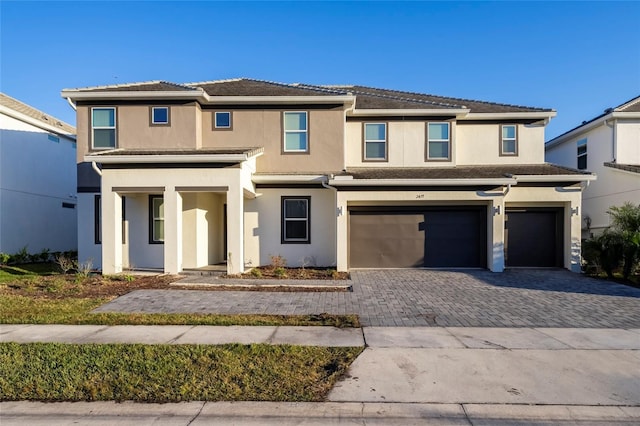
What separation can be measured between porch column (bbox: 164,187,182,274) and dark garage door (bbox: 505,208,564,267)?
1162 cm

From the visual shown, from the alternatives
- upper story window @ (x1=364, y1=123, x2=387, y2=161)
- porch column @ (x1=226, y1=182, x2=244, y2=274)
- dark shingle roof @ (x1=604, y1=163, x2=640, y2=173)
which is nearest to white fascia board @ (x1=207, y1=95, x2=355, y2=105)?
upper story window @ (x1=364, y1=123, x2=387, y2=161)

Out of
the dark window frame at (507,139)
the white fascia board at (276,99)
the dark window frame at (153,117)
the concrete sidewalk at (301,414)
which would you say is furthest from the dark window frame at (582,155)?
the dark window frame at (153,117)

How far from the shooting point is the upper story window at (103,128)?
534 inches

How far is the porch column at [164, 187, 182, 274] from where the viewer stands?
464 inches

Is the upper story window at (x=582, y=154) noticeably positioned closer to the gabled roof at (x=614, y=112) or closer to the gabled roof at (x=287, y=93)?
the gabled roof at (x=614, y=112)

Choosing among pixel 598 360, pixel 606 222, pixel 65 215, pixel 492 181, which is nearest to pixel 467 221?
pixel 492 181

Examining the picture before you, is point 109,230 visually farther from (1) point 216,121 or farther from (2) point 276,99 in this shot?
(2) point 276,99

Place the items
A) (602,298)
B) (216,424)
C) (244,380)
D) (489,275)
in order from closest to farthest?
(216,424), (244,380), (602,298), (489,275)

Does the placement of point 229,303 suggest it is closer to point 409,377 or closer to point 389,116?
point 409,377

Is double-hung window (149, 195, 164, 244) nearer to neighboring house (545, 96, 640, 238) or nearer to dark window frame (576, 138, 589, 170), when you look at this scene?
neighboring house (545, 96, 640, 238)

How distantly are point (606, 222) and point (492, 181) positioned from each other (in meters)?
7.07

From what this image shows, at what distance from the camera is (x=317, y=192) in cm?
1403

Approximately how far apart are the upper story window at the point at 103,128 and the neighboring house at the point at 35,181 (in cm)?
577

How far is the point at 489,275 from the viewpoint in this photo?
12.2 meters
